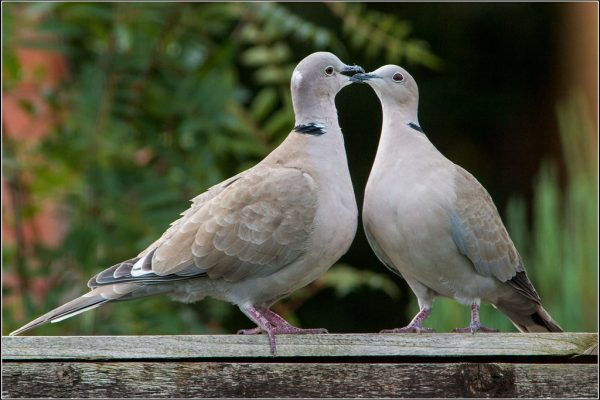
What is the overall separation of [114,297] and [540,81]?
14.7ft

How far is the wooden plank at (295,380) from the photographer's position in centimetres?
230

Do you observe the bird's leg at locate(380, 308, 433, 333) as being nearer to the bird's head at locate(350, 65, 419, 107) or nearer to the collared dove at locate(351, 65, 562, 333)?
the collared dove at locate(351, 65, 562, 333)

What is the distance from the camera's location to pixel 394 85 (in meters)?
2.98

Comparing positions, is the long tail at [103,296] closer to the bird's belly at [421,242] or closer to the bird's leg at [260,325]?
the bird's leg at [260,325]

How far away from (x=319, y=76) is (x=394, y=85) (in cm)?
24

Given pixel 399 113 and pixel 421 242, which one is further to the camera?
pixel 399 113

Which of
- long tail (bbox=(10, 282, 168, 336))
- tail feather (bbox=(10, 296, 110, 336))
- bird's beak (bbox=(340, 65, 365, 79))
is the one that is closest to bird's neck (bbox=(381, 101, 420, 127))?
bird's beak (bbox=(340, 65, 365, 79))

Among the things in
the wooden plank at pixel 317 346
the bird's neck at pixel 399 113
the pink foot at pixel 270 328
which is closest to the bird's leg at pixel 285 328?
the pink foot at pixel 270 328

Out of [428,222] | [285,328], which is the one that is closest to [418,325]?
[428,222]

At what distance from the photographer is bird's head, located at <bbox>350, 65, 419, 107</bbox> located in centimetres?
298

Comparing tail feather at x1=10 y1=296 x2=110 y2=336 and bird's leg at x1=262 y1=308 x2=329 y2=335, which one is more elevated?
tail feather at x1=10 y1=296 x2=110 y2=336

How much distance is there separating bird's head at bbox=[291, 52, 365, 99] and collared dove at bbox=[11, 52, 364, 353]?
0.34 feet

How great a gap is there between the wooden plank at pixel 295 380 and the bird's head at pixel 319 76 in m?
0.93

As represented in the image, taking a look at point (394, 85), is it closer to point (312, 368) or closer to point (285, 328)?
point (285, 328)
